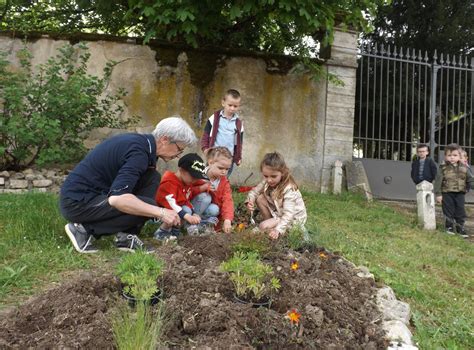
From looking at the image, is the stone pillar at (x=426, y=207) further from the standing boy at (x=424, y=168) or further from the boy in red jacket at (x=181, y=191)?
the boy in red jacket at (x=181, y=191)

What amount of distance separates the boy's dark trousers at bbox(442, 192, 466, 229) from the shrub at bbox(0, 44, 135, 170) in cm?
545

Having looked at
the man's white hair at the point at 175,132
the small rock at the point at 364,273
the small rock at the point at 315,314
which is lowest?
the small rock at the point at 315,314

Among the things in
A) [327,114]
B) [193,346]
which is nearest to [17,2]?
[327,114]

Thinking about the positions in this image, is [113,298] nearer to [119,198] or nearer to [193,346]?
[193,346]

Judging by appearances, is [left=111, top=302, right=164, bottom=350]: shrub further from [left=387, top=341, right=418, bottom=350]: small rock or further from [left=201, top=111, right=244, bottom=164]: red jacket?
[left=201, top=111, right=244, bottom=164]: red jacket

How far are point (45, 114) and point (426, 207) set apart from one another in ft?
18.6

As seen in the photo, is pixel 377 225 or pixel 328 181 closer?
pixel 377 225

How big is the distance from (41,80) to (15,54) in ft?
4.59

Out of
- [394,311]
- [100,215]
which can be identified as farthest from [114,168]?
[394,311]

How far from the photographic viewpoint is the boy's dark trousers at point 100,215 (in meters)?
3.42

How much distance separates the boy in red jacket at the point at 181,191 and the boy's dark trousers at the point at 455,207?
4.49 meters

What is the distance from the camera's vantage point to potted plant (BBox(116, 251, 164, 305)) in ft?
6.86

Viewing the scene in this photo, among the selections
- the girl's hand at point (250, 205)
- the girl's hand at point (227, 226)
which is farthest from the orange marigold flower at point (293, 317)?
the girl's hand at point (250, 205)

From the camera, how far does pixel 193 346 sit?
6.41 ft
